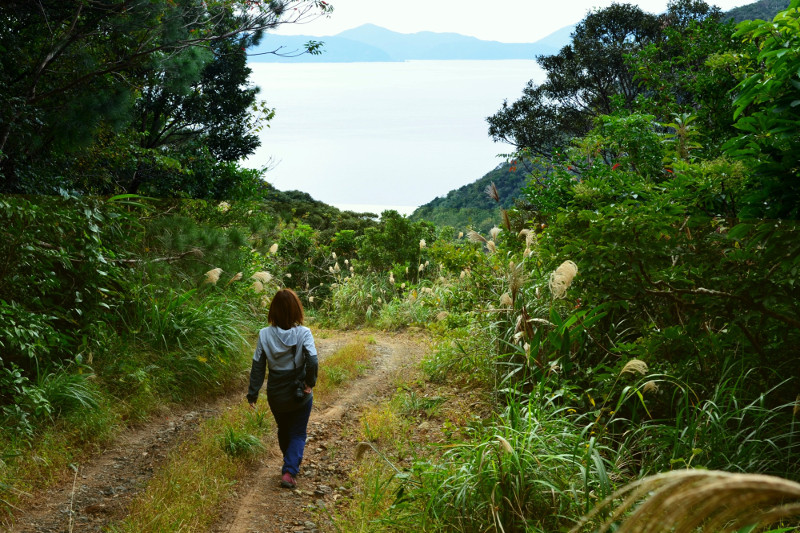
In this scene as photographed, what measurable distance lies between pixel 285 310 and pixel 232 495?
4.78 ft

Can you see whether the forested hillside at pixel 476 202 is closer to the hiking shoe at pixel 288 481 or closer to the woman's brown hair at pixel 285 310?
the woman's brown hair at pixel 285 310

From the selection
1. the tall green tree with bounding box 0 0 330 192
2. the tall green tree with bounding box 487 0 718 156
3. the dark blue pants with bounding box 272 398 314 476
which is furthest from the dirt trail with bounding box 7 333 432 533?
the tall green tree with bounding box 487 0 718 156

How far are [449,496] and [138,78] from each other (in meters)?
7.65

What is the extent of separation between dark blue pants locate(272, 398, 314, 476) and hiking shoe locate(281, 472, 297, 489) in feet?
0.34

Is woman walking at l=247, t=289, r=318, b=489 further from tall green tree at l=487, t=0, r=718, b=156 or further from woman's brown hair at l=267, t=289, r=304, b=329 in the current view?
tall green tree at l=487, t=0, r=718, b=156

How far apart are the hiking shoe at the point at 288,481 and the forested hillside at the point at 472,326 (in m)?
0.11

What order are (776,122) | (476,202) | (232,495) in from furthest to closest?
(476,202) → (232,495) → (776,122)

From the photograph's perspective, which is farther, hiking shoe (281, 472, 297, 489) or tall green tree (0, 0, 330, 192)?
tall green tree (0, 0, 330, 192)

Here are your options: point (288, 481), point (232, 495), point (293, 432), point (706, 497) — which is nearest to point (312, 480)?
point (288, 481)

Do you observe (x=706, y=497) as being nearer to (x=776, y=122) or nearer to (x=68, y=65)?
(x=776, y=122)

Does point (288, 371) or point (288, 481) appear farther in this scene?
point (288, 371)

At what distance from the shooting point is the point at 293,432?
5.09 meters

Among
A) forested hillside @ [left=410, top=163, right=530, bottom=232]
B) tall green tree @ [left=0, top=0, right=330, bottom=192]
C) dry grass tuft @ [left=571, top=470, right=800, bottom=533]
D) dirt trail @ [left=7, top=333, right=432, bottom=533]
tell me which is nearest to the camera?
dry grass tuft @ [left=571, top=470, right=800, bottom=533]

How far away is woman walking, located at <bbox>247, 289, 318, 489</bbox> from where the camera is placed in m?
5.04
